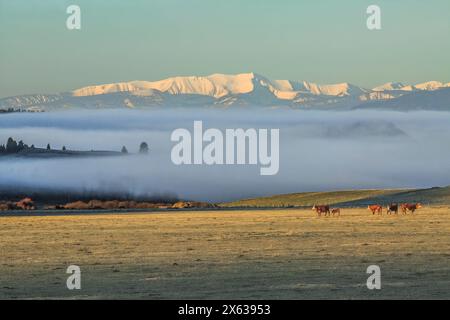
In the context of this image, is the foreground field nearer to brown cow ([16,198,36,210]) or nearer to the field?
brown cow ([16,198,36,210])

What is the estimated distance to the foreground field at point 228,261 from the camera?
31234 mm

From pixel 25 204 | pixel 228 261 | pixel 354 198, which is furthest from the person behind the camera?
pixel 354 198

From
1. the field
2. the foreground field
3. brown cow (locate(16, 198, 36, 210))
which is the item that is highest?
the field

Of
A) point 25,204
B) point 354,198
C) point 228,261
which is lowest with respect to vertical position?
point 228,261

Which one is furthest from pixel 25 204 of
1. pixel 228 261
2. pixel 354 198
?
pixel 228 261

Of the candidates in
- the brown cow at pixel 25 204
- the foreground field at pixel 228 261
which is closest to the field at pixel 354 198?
the brown cow at pixel 25 204

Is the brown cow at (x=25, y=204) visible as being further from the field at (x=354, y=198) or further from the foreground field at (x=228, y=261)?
the foreground field at (x=228, y=261)

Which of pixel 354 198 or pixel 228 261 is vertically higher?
pixel 354 198

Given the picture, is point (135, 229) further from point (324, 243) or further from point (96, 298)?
point (96, 298)

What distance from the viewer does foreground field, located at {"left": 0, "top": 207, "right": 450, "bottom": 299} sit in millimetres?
31234

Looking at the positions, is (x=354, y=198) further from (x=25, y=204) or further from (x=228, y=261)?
(x=228, y=261)

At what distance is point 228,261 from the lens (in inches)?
1559

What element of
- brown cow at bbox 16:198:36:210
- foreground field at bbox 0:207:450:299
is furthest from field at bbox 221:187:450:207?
foreground field at bbox 0:207:450:299
